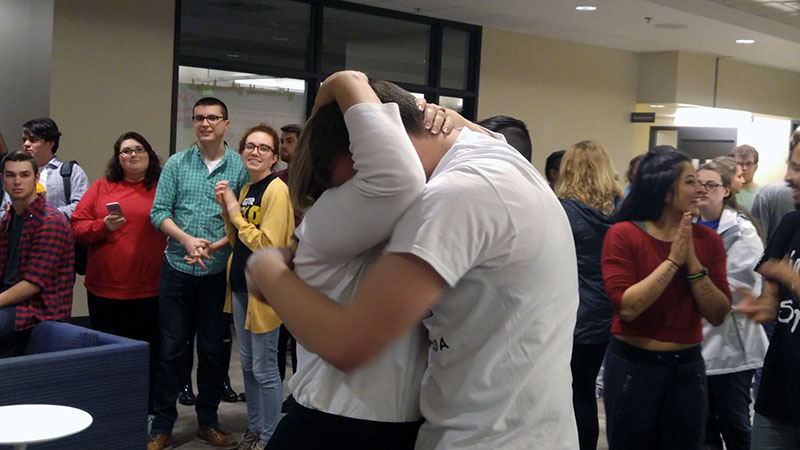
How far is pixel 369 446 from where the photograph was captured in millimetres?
1371

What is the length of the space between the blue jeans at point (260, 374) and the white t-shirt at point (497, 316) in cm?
294

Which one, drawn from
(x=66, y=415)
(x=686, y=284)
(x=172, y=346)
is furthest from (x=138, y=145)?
(x=686, y=284)

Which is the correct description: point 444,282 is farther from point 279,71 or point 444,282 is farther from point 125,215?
point 279,71

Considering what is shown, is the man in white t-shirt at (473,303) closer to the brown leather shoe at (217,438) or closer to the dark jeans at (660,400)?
the dark jeans at (660,400)

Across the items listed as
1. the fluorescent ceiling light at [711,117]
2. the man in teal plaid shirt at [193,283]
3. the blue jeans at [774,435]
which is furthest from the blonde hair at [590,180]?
→ the fluorescent ceiling light at [711,117]

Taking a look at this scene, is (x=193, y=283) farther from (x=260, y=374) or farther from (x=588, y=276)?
(x=588, y=276)

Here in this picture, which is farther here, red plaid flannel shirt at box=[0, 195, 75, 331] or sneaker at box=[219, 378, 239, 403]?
sneaker at box=[219, 378, 239, 403]

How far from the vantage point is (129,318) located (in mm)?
4512

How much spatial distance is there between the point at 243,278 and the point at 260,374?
47cm

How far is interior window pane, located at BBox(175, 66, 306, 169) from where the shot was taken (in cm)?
745

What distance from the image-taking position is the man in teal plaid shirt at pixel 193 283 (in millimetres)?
4379

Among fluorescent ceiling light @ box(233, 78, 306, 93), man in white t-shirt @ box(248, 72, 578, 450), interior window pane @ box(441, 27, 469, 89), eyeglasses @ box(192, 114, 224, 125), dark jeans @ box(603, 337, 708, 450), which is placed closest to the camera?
man in white t-shirt @ box(248, 72, 578, 450)

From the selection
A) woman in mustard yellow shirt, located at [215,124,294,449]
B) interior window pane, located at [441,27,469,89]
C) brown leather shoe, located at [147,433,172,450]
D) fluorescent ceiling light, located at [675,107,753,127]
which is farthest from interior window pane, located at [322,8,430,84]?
brown leather shoe, located at [147,433,172,450]

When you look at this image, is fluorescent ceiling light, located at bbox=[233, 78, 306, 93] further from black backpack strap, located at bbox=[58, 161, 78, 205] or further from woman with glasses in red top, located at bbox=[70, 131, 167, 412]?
woman with glasses in red top, located at bbox=[70, 131, 167, 412]
